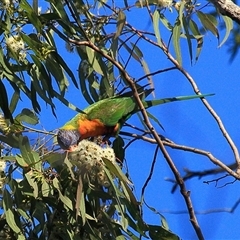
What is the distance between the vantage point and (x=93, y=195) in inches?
70.8

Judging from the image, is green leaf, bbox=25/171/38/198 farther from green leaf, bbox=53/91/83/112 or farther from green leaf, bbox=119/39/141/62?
green leaf, bbox=119/39/141/62

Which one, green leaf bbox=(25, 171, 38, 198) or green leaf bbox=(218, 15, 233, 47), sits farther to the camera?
green leaf bbox=(218, 15, 233, 47)

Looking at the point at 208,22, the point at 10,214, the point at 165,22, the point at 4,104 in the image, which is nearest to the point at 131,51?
the point at 165,22


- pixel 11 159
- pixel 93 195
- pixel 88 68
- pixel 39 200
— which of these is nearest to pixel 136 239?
pixel 93 195

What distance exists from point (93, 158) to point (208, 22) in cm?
58

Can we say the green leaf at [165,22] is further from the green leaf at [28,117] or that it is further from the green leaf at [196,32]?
the green leaf at [28,117]

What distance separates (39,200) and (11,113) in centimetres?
26

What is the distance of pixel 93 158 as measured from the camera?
5.52 ft

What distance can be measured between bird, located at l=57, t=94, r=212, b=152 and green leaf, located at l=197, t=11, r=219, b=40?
0.25 m

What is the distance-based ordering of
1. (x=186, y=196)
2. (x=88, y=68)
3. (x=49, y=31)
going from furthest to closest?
(x=88, y=68)
(x=49, y=31)
(x=186, y=196)

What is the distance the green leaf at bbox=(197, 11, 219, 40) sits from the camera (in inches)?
77.9

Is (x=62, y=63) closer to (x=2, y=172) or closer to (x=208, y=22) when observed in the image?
(x=2, y=172)

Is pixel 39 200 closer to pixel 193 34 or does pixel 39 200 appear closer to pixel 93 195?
pixel 93 195

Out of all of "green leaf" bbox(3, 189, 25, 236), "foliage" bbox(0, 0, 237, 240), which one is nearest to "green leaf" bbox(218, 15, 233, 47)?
"foliage" bbox(0, 0, 237, 240)
